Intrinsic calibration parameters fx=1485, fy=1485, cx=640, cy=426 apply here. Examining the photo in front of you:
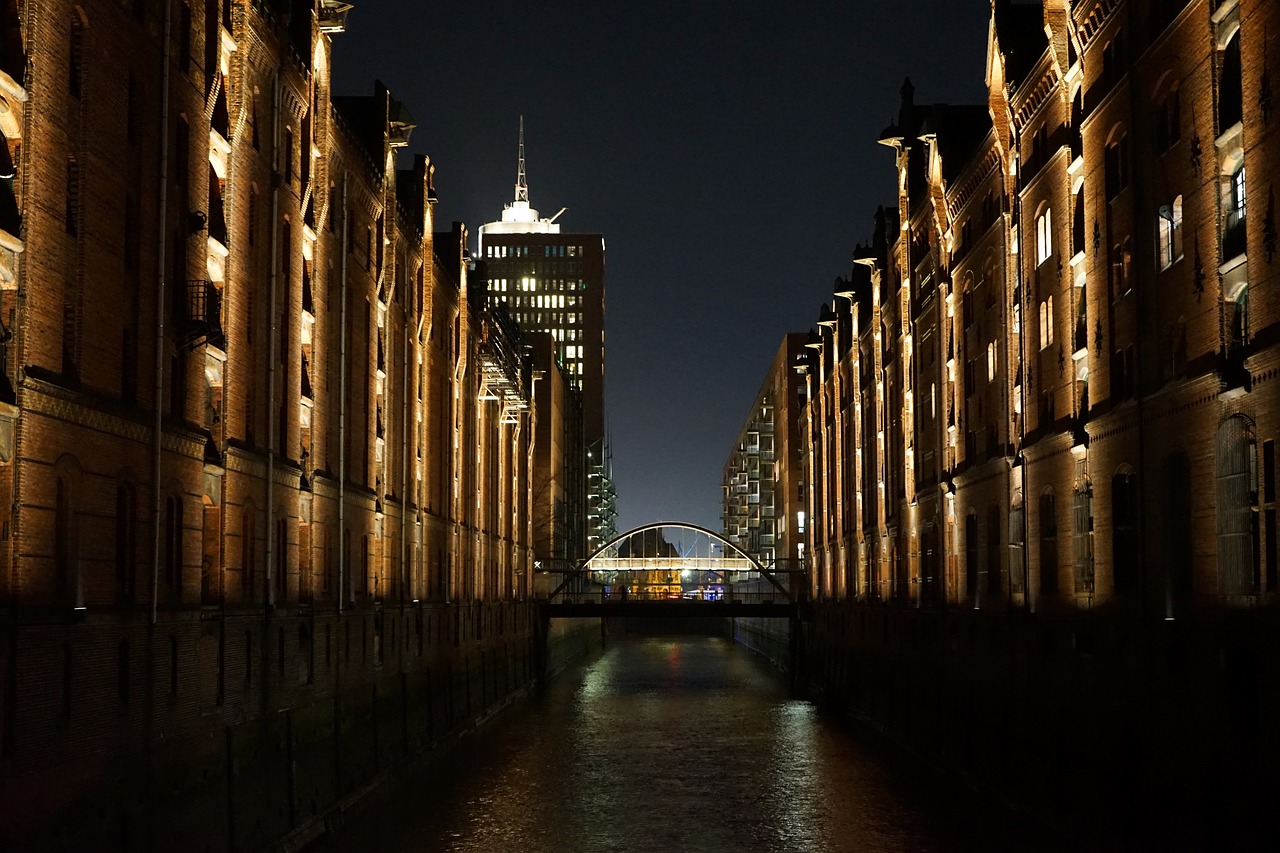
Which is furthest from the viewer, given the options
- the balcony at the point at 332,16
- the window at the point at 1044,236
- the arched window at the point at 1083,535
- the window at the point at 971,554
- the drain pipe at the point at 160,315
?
the window at the point at 971,554

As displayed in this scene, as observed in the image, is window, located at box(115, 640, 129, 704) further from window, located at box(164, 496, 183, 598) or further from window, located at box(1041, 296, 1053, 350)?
window, located at box(1041, 296, 1053, 350)

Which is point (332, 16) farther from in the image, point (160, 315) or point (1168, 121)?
point (1168, 121)

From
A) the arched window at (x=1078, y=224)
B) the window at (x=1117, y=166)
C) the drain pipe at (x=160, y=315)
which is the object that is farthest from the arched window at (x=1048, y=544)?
the drain pipe at (x=160, y=315)

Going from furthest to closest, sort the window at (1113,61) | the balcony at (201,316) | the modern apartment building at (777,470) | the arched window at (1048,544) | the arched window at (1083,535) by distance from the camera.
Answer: the modern apartment building at (777,470)
the arched window at (1048,544)
the arched window at (1083,535)
the window at (1113,61)
the balcony at (201,316)

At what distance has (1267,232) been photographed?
19922 millimetres

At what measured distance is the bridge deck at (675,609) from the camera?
75.4 m

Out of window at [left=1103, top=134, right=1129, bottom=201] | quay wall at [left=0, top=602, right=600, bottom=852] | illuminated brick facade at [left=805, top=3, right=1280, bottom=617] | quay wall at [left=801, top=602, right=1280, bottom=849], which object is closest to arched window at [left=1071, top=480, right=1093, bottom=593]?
illuminated brick facade at [left=805, top=3, right=1280, bottom=617]

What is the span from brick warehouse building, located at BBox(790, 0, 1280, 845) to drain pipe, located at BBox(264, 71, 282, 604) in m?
16.1

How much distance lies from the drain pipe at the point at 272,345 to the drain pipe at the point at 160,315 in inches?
266

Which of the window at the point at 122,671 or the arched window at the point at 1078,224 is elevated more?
the arched window at the point at 1078,224

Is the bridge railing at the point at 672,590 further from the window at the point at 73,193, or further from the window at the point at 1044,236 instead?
the window at the point at 73,193

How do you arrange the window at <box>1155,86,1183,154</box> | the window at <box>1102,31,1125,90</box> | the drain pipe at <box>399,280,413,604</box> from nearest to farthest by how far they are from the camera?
the window at <box>1155,86,1183,154</box> → the window at <box>1102,31,1125,90</box> → the drain pipe at <box>399,280,413,604</box>

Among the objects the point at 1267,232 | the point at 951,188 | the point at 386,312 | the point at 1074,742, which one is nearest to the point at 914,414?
the point at 951,188

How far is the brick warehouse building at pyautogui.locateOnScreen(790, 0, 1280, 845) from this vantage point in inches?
821
